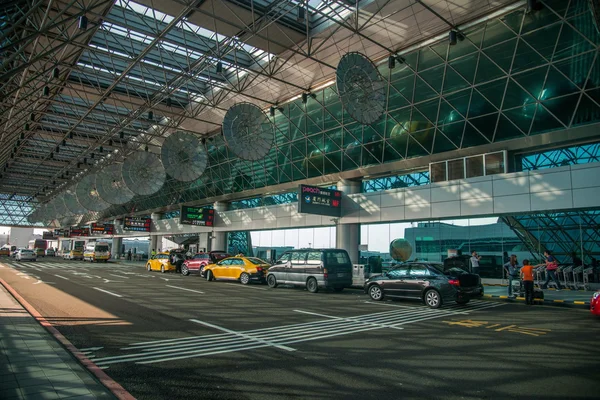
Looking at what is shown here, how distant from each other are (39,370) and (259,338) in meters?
3.89

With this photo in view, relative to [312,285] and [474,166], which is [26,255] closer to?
[312,285]

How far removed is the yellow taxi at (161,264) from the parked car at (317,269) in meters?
16.4

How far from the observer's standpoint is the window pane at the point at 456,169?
22.2m

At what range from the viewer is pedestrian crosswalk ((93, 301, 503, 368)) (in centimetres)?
669

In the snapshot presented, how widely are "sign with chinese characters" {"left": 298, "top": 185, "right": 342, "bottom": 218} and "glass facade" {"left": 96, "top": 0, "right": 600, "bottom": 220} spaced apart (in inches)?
103

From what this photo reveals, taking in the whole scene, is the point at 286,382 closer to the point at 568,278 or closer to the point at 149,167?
the point at 568,278

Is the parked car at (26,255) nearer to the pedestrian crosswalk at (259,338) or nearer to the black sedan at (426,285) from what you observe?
the black sedan at (426,285)

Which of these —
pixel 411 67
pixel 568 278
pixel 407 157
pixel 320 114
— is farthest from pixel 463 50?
pixel 568 278

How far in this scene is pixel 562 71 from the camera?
1855cm

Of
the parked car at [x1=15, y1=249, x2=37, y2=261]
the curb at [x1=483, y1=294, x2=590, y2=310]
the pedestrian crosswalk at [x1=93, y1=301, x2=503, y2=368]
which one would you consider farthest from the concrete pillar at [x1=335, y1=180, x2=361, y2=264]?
the parked car at [x1=15, y1=249, x2=37, y2=261]

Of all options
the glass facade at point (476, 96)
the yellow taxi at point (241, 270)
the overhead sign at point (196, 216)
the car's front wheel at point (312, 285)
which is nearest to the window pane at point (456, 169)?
the glass facade at point (476, 96)

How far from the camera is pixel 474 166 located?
71.4ft

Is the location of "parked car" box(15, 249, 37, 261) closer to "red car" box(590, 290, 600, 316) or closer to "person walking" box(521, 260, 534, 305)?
"person walking" box(521, 260, 534, 305)

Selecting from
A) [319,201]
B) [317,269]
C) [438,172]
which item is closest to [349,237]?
[319,201]
